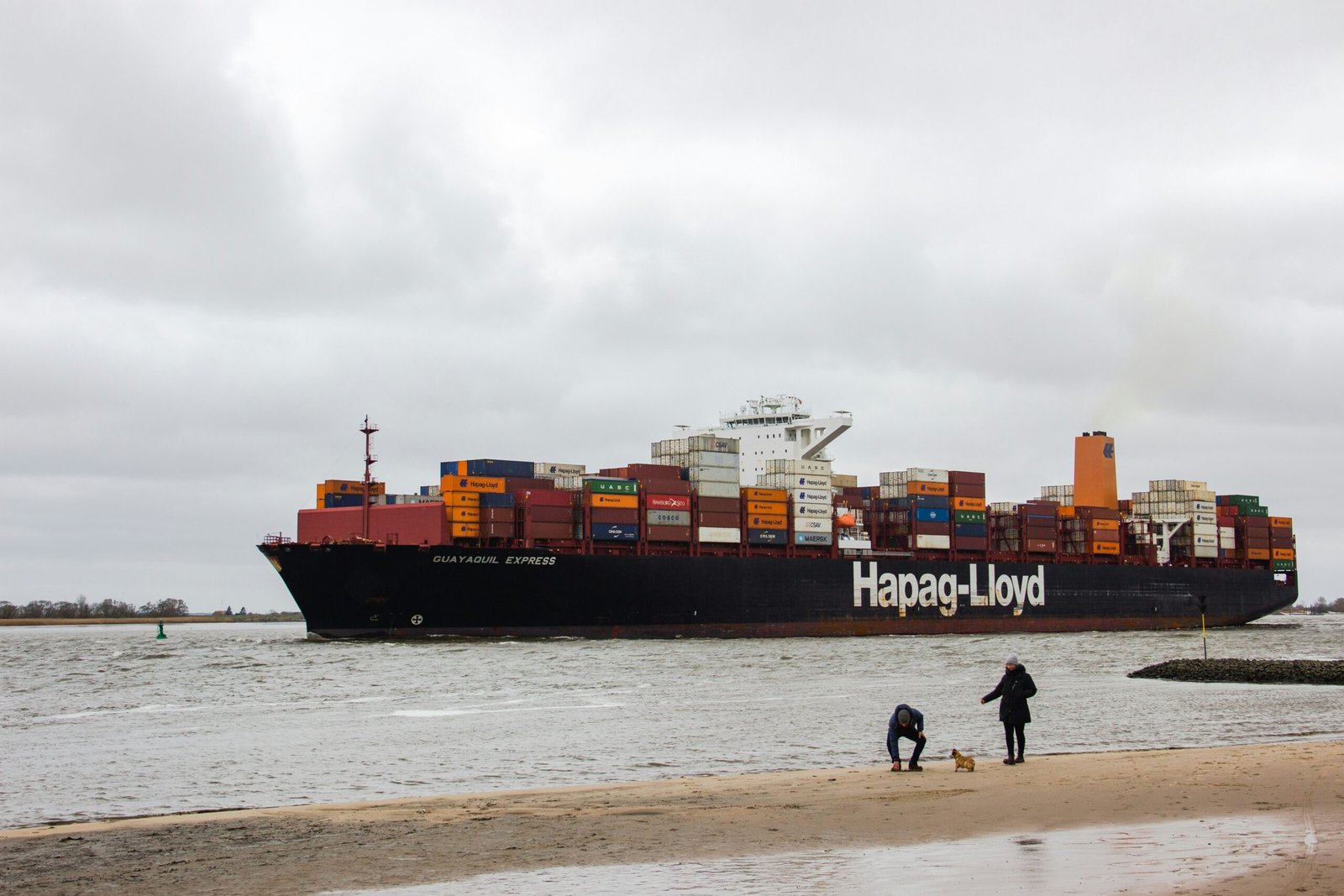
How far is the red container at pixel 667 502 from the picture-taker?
181 ft

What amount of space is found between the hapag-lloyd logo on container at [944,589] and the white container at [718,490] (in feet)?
26.2

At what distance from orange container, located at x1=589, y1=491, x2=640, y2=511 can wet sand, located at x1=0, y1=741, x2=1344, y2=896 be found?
37.2m

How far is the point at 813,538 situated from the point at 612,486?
38.4ft

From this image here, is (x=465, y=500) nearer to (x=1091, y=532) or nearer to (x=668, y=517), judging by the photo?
(x=668, y=517)

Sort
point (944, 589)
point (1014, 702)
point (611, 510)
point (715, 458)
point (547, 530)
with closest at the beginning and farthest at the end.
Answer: point (1014, 702) < point (547, 530) < point (611, 510) < point (715, 458) < point (944, 589)

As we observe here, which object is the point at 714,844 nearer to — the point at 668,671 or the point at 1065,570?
the point at 668,671

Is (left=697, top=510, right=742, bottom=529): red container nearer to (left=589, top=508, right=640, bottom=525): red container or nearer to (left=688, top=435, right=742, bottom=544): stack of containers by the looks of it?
(left=688, top=435, right=742, bottom=544): stack of containers

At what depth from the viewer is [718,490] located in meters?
58.4

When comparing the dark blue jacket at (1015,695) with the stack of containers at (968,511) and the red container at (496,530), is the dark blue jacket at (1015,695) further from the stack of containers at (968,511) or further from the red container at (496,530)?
the stack of containers at (968,511)

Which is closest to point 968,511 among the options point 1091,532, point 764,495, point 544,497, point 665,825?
point 1091,532

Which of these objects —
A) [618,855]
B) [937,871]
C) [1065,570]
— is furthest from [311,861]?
[1065,570]

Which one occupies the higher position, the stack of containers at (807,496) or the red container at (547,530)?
the stack of containers at (807,496)

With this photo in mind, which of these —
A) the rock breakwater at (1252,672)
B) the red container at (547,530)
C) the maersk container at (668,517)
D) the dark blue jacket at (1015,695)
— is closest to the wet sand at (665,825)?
the dark blue jacket at (1015,695)

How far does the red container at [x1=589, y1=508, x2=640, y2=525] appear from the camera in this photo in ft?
175
